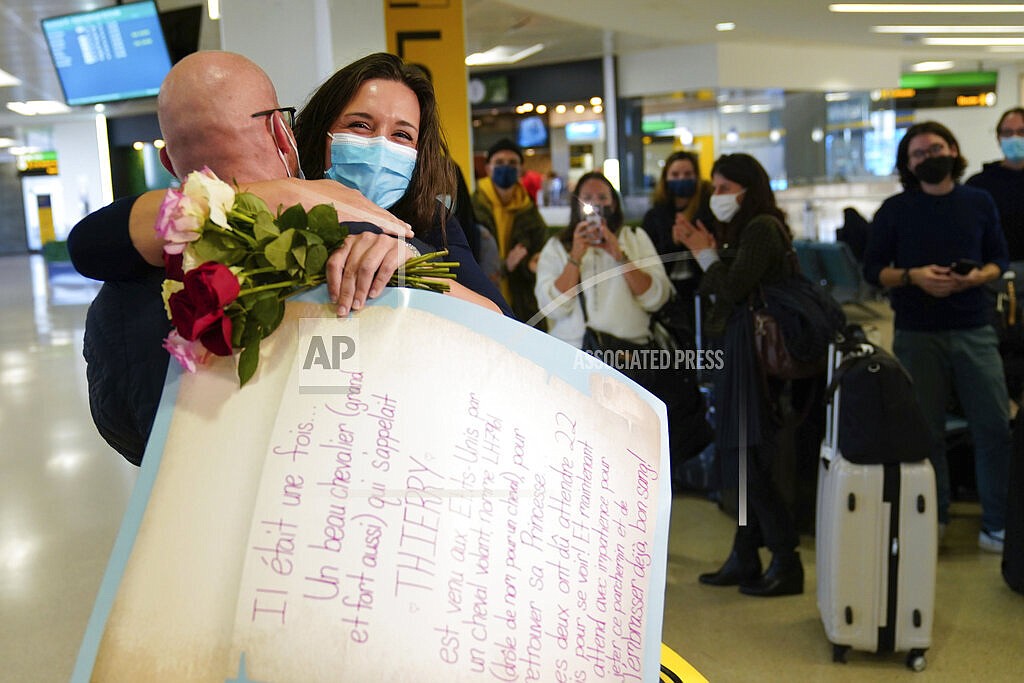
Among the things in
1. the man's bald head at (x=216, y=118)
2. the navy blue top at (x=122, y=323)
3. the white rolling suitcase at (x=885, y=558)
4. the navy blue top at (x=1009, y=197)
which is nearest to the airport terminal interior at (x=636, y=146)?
the white rolling suitcase at (x=885, y=558)

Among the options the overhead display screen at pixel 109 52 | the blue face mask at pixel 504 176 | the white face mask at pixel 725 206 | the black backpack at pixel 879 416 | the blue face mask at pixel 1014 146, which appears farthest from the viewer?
the overhead display screen at pixel 109 52

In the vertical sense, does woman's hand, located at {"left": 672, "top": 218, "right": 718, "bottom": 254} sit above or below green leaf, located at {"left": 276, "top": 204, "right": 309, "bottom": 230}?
below

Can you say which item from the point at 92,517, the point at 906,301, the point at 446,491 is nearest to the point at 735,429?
the point at 906,301

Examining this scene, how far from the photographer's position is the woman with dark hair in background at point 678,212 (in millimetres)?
3189

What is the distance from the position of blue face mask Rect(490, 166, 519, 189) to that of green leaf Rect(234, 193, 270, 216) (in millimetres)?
3355

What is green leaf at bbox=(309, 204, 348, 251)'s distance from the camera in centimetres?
100

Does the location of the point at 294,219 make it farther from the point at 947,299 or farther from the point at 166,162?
the point at 947,299

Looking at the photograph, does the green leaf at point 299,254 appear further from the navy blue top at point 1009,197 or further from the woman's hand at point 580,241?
the navy blue top at point 1009,197

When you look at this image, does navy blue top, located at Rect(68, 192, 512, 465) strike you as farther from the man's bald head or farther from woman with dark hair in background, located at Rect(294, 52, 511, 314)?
woman with dark hair in background, located at Rect(294, 52, 511, 314)

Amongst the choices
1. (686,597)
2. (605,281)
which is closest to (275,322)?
(605,281)

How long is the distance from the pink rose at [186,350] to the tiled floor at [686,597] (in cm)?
224

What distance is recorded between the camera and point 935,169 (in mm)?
3676

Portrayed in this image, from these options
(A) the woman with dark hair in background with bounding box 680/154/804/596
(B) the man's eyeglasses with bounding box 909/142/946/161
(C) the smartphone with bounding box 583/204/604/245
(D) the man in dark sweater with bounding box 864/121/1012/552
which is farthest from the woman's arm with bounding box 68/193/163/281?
(B) the man's eyeglasses with bounding box 909/142/946/161

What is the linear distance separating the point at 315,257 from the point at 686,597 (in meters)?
2.70
